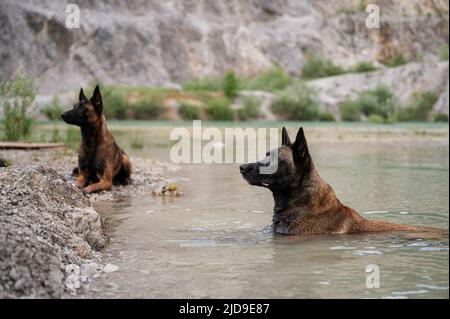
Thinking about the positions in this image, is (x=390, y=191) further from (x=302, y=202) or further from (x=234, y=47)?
(x=234, y=47)

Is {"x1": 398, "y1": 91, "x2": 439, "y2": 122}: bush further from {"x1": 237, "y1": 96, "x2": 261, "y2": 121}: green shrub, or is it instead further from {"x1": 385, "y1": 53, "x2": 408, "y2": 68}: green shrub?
{"x1": 385, "y1": 53, "x2": 408, "y2": 68}: green shrub

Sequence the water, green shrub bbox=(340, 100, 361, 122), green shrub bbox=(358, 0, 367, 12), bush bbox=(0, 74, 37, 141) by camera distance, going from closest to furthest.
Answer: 1. the water
2. bush bbox=(0, 74, 37, 141)
3. green shrub bbox=(340, 100, 361, 122)
4. green shrub bbox=(358, 0, 367, 12)

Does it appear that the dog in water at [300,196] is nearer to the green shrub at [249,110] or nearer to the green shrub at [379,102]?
the green shrub at [249,110]

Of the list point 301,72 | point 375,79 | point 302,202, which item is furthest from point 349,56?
point 302,202

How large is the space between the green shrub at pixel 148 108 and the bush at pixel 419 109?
19.3 metres

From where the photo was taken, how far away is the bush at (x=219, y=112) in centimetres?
5312

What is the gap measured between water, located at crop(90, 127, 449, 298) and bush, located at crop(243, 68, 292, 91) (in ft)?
177

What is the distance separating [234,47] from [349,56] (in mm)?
15963

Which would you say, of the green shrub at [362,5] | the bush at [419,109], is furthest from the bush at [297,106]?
the green shrub at [362,5]

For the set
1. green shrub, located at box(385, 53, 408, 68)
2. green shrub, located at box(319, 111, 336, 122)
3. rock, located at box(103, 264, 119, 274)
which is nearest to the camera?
rock, located at box(103, 264, 119, 274)

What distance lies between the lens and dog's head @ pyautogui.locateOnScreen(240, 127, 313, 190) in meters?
7.96

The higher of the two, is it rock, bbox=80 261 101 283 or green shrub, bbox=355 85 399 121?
green shrub, bbox=355 85 399 121

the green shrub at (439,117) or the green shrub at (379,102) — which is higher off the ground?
the green shrub at (379,102)

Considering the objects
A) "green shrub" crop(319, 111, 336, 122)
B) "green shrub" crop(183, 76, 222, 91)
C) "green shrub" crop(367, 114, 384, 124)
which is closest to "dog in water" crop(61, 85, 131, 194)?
"green shrub" crop(367, 114, 384, 124)
